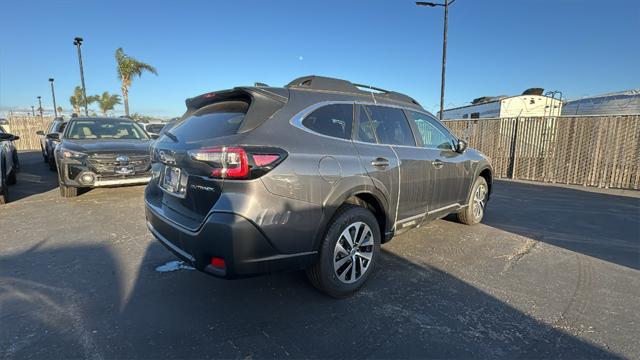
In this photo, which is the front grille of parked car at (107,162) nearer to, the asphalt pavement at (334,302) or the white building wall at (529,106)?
the asphalt pavement at (334,302)

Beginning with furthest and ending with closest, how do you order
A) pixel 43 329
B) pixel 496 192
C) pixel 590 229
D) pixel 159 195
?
1. pixel 496 192
2. pixel 590 229
3. pixel 159 195
4. pixel 43 329

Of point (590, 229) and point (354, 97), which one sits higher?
point (354, 97)

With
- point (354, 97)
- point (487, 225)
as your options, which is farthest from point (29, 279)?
point (487, 225)

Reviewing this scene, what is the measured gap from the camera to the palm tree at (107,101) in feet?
135

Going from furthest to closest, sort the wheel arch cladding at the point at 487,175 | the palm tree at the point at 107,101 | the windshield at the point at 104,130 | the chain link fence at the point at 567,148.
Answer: the palm tree at the point at 107,101, the chain link fence at the point at 567,148, the windshield at the point at 104,130, the wheel arch cladding at the point at 487,175

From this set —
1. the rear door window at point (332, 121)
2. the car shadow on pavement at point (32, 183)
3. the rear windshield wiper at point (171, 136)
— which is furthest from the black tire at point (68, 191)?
the rear door window at point (332, 121)

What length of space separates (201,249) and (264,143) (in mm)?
892

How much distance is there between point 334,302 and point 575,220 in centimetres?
524

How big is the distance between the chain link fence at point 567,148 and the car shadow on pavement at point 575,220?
1.52 meters

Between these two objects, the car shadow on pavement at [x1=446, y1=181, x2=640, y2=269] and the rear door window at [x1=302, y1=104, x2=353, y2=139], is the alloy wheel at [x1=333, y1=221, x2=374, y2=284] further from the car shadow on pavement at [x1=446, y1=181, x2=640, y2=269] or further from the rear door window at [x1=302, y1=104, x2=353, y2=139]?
the car shadow on pavement at [x1=446, y1=181, x2=640, y2=269]

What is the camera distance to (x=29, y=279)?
3.29 metres

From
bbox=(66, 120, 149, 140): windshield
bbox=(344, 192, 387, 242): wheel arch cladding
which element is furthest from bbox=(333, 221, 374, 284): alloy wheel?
bbox=(66, 120, 149, 140): windshield

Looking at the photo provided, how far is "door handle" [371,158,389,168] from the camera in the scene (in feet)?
10.4

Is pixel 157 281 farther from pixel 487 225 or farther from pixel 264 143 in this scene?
pixel 487 225
